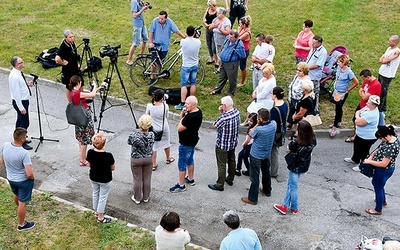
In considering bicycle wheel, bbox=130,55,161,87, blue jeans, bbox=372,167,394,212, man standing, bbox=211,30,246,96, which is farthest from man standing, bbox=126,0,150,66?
blue jeans, bbox=372,167,394,212

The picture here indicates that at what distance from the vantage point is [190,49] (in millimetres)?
11359

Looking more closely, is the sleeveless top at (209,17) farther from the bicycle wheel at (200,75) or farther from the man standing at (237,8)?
the man standing at (237,8)

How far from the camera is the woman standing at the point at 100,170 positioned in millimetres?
7559

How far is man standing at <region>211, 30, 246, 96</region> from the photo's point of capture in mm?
11508

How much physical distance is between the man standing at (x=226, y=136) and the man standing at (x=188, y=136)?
1.12ft

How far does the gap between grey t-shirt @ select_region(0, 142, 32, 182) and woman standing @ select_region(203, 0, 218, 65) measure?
23.0 ft

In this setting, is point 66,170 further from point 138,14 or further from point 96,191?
point 138,14

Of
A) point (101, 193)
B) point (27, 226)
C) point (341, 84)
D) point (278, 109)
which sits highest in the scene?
point (278, 109)

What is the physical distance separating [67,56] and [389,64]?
7024mm

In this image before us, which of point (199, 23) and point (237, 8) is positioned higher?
point (237, 8)

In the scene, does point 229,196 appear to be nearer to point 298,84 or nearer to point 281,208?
→ point 281,208

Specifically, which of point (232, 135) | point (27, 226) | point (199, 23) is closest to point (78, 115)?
point (27, 226)

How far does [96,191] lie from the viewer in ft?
26.2

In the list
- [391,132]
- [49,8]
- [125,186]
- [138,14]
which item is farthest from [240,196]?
[49,8]
